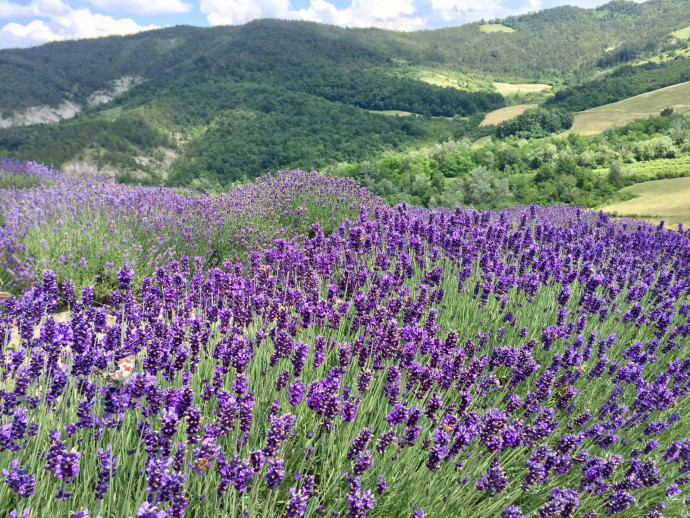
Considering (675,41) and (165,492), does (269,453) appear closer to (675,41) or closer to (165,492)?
Answer: (165,492)

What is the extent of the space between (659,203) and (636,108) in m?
37.2

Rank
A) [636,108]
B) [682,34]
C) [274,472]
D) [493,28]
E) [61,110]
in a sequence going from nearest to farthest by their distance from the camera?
[274,472], [636,108], [61,110], [682,34], [493,28]

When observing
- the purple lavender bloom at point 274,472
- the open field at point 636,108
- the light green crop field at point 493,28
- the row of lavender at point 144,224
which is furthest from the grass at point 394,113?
the light green crop field at point 493,28

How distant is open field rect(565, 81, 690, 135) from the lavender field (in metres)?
37.2

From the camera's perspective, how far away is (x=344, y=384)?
2.42 meters

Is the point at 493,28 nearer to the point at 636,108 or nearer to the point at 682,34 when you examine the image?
the point at 682,34

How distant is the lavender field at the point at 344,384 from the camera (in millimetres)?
1488

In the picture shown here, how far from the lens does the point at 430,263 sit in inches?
175

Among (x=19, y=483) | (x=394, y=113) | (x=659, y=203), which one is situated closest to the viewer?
(x=19, y=483)

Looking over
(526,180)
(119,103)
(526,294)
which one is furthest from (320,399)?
(119,103)

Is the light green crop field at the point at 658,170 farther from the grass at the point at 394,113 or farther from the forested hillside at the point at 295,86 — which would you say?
the grass at the point at 394,113

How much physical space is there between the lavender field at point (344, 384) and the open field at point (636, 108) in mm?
37175

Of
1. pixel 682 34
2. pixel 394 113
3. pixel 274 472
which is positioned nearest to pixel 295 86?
pixel 394 113

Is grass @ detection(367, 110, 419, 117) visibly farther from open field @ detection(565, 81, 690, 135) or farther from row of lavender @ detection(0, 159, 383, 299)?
row of lavender @ detection(0, 159, 383, 299)
